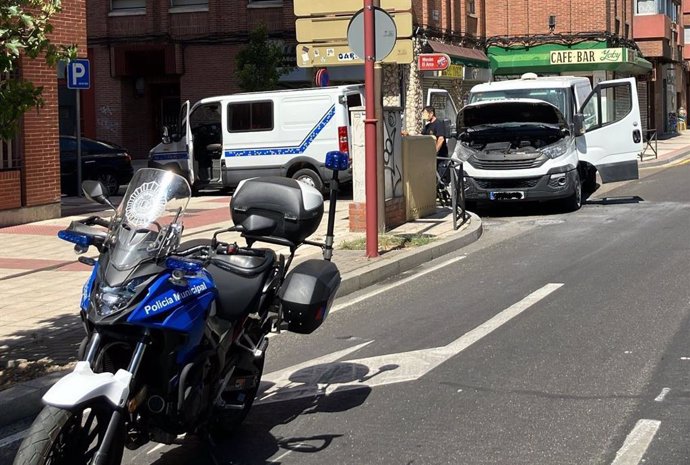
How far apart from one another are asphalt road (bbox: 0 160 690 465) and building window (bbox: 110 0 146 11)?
2320 centimetres

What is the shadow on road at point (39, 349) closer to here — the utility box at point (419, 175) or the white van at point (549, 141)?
the utility box at point (419, 175)

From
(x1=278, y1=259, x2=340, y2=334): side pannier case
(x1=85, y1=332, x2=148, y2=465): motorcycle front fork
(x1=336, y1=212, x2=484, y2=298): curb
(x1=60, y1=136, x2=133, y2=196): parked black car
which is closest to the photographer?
(x1=85, y1=332, x2=148, y2=465): motorcycle front fork

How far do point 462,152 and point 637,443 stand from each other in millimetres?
12361

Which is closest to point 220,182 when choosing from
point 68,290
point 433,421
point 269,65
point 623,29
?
point 269,65

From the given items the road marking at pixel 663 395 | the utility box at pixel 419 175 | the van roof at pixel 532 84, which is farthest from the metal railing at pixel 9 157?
the road marking at pixel 663 395

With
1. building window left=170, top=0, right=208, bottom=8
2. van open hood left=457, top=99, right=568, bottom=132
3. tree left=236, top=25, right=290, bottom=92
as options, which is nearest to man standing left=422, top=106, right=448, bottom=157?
van open hood left=457, top=99, right=568, bottom=132

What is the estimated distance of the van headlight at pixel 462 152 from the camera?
17297mm

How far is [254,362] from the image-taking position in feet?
18.6

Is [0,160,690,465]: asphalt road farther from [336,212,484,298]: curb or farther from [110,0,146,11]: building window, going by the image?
[110,0,146,11]: building window

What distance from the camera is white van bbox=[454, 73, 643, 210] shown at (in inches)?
661

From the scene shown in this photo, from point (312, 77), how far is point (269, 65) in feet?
8.11

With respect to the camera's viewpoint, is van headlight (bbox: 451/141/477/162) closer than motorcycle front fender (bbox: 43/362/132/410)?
No

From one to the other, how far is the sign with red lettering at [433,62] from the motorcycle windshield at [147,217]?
23819 millimetres

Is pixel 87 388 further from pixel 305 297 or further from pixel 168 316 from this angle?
pixel 305 297
